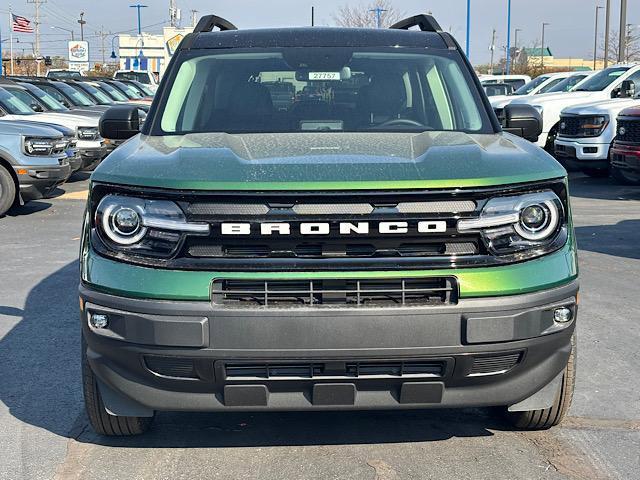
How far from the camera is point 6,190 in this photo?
1167 cm

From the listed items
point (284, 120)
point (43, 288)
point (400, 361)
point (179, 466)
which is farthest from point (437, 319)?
point (43, 288)

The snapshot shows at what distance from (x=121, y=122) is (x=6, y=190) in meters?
7.34

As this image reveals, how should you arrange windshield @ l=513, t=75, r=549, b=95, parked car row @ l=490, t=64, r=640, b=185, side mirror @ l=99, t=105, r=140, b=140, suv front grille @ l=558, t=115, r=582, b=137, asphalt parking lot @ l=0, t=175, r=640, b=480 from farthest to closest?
windshield @ l=513, t=75, r=549, b=95
suv front grille @ l=558, t=115, r=582, b=137
parked car row @ l=490, t=64, r=640, b=185
side mirror @ l=99, t=105, r=140, b=140
asphalt parking lot @ l=0, t=175, r=640, b=480

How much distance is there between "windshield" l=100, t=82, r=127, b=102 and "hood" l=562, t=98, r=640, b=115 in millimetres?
12081

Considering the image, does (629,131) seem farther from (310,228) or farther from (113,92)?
(113,92)

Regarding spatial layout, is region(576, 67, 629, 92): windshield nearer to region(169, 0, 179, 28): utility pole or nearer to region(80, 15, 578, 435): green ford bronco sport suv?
region(80, 15, 578, 435): green ford bronco sport suv

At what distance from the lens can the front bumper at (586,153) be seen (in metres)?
15.2

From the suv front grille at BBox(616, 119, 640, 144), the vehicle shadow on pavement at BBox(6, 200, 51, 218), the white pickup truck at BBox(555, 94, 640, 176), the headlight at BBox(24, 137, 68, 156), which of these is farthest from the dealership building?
the suv front grille at BBox(616, 119, 640, 144)

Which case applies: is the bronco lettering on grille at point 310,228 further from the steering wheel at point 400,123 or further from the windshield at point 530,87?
the windshield at point 530,87

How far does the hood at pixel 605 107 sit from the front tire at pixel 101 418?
1258 cm

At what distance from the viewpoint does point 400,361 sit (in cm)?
333

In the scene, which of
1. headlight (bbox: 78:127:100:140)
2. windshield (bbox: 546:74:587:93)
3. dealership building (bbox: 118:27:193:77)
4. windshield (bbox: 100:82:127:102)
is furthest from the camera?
dealership building (bbox: 118:27:193:77)

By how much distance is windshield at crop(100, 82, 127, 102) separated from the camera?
23.4 metres

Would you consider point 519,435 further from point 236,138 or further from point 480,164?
point 236,138
